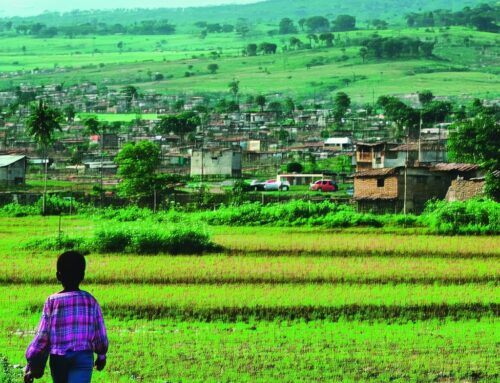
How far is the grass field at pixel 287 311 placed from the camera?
13.8m

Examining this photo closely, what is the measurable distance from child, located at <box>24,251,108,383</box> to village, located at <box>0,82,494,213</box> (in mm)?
34493

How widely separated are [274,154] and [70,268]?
70297mm

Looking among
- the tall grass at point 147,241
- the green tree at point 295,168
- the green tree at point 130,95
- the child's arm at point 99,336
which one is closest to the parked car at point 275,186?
the green tree at point 295,168

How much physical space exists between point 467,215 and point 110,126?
8072cm

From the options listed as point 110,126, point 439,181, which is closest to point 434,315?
point 439,181

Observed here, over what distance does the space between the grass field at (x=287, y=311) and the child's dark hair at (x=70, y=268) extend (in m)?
4.36

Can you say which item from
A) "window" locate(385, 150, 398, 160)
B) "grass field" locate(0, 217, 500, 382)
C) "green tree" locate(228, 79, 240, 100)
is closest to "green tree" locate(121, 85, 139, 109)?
"green tree" locate(228, 79, 240, 100)

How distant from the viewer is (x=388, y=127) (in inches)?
4050

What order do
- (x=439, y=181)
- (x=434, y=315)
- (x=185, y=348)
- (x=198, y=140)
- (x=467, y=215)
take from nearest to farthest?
1. (x=185, y=348)
2. (x=434, y=315)
3. (x=467, y=215)
4. (x=439, y=181)
5. (x=198, y=140)

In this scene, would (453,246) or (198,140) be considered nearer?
(453,246)

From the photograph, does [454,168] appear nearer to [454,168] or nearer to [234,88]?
[454,168]

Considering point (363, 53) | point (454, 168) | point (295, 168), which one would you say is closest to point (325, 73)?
point (363, 53)

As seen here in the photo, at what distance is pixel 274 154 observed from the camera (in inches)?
3103

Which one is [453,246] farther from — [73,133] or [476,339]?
[73,133]
